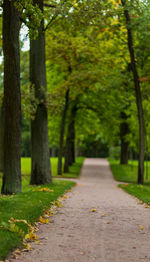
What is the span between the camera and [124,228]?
7.16m

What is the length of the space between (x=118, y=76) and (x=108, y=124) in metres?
9.52

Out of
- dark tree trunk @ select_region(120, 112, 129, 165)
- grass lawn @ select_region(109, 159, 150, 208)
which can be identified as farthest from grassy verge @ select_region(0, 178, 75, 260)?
dark tree trunk @ select_region(120, 112, 129, 165)

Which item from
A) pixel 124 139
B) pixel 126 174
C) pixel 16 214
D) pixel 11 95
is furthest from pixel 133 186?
pixel 124 139

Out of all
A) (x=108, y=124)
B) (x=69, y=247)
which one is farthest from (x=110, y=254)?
(x=108, y=124)

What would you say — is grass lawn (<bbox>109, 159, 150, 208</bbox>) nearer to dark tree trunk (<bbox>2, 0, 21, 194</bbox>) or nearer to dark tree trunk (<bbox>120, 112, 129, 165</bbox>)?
dark tree trunk (<bbox>2, 0, 21, 194</bbox>)

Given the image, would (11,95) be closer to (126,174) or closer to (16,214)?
(16,214)

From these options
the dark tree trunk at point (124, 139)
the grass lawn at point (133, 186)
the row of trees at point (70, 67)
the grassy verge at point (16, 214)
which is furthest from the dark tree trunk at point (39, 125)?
the dark tree trunk at point (124, 139)

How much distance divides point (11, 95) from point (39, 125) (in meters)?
5.25

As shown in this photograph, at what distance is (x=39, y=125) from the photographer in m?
16.0

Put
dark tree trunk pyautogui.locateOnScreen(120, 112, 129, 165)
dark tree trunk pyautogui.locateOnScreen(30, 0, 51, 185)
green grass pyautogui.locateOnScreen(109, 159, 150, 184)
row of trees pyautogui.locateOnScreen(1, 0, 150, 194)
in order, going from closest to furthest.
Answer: row of trees pyautogui.locateOnScreen(1, 0, 150, 194) → dark tree trunk pyautogui.locateOnScreen(30, 0, 51, 185) → green grass pyautogui.locateOnScreen(109, 159, 150, 184) → dark tree trunk pyautogui.locateOnScreen(120, 112, 129, 165)

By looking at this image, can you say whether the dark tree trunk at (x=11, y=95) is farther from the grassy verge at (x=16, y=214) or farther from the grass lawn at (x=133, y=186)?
the grass lawn at (x=133, y=186)

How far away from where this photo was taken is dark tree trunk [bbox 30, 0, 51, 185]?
16078 mm

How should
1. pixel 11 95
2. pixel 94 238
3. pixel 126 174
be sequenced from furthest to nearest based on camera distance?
pixel 126 174
pixel 11 95
pixel 94 238

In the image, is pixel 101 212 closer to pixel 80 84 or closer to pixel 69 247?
pixel 69 247
